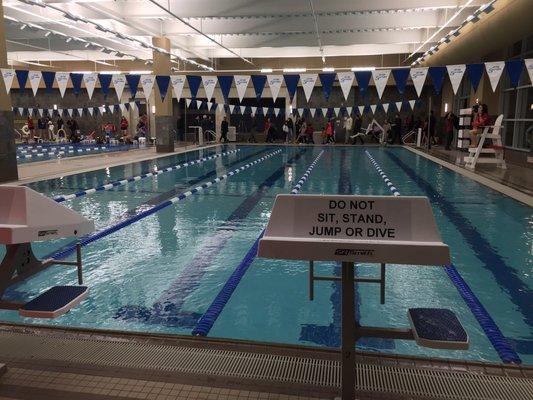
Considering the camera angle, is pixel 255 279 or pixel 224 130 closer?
pixel 255 279

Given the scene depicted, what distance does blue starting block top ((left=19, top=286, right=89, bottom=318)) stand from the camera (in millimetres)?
2104

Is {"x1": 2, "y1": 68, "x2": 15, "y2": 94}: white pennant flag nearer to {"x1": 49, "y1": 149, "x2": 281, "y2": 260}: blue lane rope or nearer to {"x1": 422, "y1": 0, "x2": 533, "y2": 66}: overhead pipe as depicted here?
{"x1": 49, "y1": 149, "x2": 281, "y2": 260}: blue lane rope

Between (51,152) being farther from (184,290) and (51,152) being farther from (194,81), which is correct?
(184,290)

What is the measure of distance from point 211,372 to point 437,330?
1.07 m

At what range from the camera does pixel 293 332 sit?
2895 millimetres

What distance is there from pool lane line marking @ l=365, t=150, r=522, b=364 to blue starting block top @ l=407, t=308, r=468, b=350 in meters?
0.83

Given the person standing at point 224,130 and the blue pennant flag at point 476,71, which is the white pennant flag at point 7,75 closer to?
the blue pennant flag at point 476,71

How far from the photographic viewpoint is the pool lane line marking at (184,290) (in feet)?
10.1

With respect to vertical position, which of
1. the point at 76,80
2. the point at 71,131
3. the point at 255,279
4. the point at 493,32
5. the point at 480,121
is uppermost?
the point at 493,32

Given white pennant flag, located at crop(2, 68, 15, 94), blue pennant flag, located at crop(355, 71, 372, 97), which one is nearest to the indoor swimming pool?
white pennant flag, located at crop(2, 68, 15, 94)

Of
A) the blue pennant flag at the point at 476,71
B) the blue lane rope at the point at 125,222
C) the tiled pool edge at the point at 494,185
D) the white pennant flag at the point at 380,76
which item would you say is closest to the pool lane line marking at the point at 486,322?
the blue lane rope at the point at 125,222

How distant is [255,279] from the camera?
388 centimetres

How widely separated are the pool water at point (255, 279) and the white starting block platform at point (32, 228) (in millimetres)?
797

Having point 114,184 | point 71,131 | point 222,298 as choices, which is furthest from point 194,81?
point 71,131
